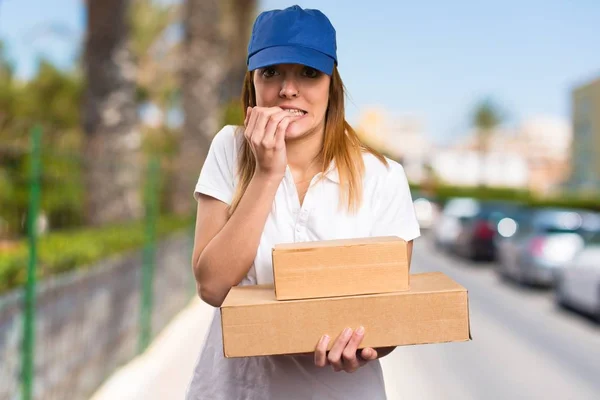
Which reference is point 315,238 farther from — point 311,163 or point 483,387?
point 483,387

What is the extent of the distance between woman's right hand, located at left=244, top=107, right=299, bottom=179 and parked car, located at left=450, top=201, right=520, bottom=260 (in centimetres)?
1837

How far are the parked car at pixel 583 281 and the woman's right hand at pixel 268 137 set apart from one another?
932 cm

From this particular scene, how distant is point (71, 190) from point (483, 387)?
3.54m

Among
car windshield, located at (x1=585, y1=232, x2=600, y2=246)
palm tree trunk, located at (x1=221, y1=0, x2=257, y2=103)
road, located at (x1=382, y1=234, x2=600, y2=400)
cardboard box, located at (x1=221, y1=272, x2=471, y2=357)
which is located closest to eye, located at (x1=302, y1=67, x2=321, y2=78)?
cardboard box, located at (x1=221, y1=272, x2=471, y2=357)

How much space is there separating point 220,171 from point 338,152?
293 millimetres

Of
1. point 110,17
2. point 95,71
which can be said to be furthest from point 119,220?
point 110,17

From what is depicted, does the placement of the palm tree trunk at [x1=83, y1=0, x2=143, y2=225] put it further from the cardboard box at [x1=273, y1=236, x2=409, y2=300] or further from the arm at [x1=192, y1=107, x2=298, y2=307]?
the cardboard box at [x1=273, y1=236, x2=409, y2=300]

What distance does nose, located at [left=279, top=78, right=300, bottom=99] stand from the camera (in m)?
1.97

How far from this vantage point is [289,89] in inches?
77.5

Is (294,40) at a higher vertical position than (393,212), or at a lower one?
higher

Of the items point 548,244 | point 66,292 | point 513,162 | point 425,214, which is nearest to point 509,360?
point 66,292

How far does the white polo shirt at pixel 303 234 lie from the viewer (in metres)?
1.97

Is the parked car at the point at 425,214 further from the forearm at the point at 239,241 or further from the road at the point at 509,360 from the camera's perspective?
the forearm at the point at 239,241

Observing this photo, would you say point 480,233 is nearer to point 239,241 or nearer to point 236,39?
point 236,39
